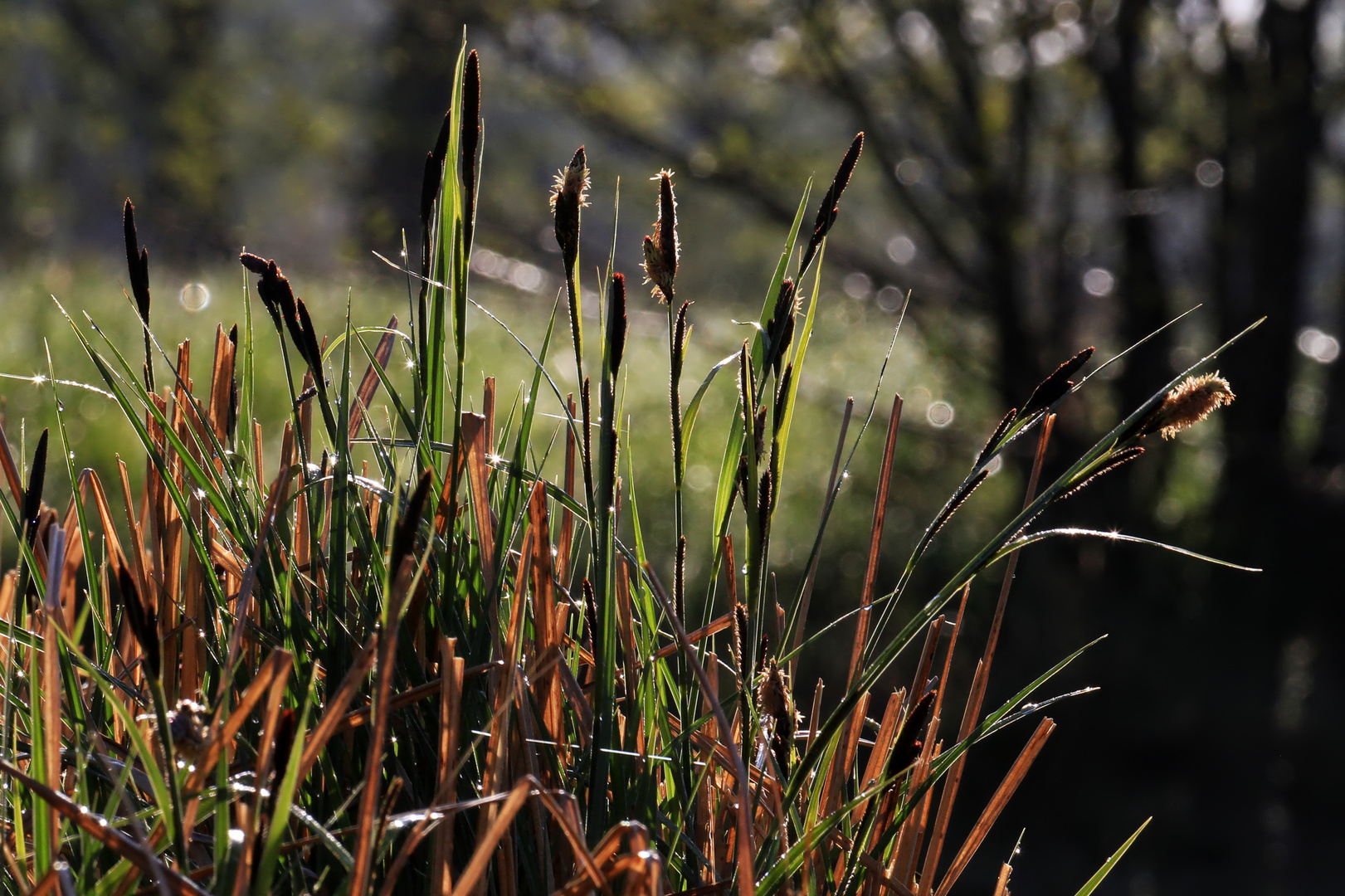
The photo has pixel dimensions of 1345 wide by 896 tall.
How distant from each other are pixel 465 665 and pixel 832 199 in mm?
414

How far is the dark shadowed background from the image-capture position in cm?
336

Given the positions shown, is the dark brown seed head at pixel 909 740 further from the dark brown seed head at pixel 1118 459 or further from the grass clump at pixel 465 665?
the dark brown seed head at pixel 1118 459

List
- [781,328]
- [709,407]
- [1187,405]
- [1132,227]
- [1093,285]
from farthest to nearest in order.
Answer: [709,407] < [1093,285] < [1132,227] < [781,328] < [1187,405]

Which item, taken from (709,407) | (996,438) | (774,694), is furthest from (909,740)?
(709,407)

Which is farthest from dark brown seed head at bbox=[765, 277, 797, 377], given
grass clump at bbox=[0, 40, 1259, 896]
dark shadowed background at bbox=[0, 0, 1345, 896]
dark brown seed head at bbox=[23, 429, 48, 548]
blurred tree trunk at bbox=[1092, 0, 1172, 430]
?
blurred tree trunk at bbox=[1092, 0, 1172, 430]

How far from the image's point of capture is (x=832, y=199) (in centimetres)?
76

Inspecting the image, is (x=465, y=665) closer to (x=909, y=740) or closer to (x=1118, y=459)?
(x=909, y=740)

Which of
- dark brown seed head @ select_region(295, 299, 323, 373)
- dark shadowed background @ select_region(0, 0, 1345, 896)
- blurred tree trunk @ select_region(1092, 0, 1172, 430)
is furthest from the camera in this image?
blurred tree trunk @ select_region(1092, 0, 1172, 430)

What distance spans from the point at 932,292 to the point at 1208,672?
1.53 meters

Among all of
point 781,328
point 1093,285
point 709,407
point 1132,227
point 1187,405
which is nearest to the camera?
point 1187,405

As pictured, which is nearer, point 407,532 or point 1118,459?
point 407,532

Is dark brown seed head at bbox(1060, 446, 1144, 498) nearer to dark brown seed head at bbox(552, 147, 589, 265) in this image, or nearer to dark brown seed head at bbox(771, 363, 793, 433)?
dark brown seed head at bbox(771, 363, 793, 433)

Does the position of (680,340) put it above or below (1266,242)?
below

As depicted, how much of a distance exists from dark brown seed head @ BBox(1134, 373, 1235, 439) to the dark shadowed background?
259 centimetres
